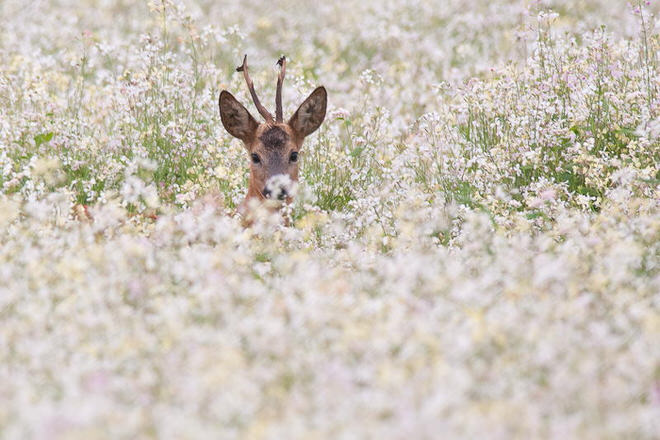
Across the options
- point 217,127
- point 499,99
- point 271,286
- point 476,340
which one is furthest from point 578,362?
point 217,127

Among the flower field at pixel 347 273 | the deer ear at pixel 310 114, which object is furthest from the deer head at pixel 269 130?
the flower field at pixel 347 273

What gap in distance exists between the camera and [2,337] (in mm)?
4184

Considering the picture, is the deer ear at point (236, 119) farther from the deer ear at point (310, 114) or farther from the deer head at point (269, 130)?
the deer ear at point (310, 114)

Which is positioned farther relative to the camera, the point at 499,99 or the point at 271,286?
the point at 499,99

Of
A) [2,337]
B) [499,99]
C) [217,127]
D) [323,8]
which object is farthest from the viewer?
[323,8]

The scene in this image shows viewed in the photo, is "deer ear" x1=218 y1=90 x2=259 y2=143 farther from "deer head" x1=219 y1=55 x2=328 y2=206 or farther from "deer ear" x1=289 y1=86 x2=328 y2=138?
"deer ear" x1=289 y1=86 x2=328 y2=138

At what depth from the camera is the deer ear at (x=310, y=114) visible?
28.2 feet

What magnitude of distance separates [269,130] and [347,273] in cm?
314

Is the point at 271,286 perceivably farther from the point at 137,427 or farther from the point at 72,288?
the point at 137,427

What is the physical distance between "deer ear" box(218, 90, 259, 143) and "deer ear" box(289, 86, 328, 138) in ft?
1.23

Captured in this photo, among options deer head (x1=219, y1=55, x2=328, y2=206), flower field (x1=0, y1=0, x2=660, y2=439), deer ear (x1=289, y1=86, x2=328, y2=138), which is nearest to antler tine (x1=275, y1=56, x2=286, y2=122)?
deer head (x1=219, y1=55, x2=328, y2=206)

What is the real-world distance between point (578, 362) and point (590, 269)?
1630 mm

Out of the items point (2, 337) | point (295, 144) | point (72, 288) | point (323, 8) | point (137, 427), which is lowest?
point (137, 427)

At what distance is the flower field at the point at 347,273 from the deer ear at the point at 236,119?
21 centimetres
